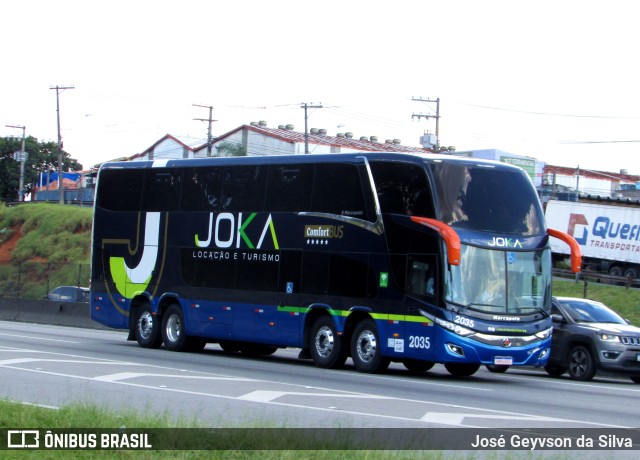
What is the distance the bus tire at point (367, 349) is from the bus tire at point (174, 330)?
5.47 meters

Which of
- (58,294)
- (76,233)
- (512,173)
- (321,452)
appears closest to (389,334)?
(512,173)

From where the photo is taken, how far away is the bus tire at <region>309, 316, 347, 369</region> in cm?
2117

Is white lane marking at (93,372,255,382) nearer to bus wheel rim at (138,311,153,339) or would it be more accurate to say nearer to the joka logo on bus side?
the joka logo on bus side

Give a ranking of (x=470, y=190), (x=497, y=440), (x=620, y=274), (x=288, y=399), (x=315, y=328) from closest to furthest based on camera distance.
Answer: (x=497, y=440) < (x=288, y=399) < (x=470, y=190) < (x=315, y=328) < (x=620, y=274)

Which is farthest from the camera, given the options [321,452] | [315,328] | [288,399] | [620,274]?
[620,274]

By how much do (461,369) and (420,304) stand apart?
9.05 feet

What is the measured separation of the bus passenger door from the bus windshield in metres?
0.43

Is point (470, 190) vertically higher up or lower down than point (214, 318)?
higher up

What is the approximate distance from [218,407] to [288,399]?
1.51 metres

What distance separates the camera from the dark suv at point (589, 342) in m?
21.4

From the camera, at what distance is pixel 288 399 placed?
15086 millimetres

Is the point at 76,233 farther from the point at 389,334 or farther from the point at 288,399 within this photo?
the point at 288,399

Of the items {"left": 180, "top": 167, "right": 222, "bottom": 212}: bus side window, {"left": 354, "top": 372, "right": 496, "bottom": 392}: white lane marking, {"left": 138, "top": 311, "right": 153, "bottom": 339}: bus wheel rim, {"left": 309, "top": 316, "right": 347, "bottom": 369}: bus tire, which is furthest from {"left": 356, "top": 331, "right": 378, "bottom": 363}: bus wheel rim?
{"left": 138, "top": 311, "right": 153, "bottom": 339}: bus wheel rim

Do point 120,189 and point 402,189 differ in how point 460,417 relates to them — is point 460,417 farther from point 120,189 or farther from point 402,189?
point 120,189
